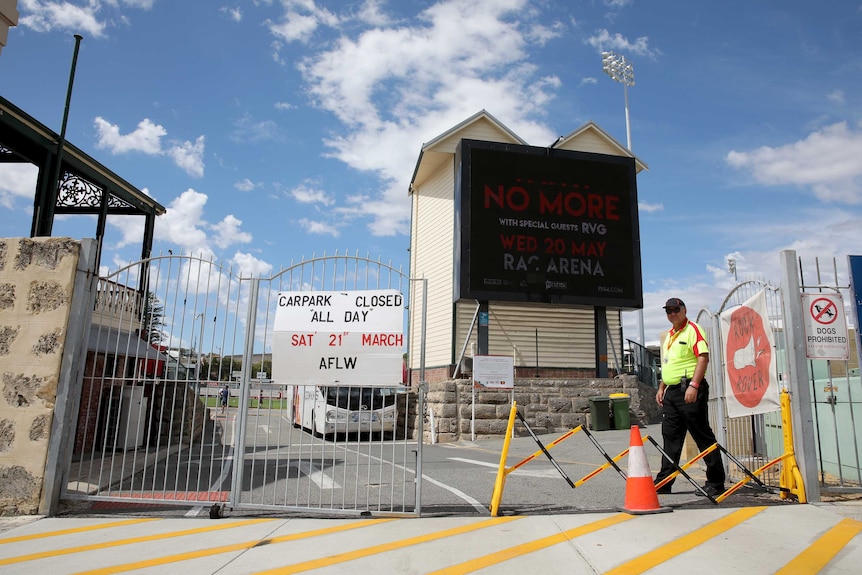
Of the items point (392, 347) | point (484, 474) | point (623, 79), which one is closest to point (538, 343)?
point (484, 474)

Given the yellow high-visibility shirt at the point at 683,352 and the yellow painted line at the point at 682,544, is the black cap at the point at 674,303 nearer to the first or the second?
the yellow high-visibility shirt at the point at 683,352

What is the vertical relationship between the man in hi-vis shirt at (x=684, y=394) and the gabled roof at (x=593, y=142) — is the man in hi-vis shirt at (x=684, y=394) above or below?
below

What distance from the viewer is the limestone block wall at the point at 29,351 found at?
19.5 feet

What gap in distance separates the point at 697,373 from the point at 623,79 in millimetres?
34355

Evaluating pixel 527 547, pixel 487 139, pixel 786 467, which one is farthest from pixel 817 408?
pixel 487 139

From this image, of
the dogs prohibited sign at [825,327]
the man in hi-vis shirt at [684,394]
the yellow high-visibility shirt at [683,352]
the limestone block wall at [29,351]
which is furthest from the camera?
the yellow high-visibility shirt at [683,352]

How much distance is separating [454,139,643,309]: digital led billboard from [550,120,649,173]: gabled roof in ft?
7.57

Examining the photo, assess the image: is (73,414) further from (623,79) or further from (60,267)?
(623,79)

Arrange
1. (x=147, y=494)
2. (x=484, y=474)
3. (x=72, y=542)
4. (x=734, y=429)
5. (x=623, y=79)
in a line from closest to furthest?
(x=72, y=542) < (x=147, y=494) < (x=484, y=474) < (x=734, y=429) < (x=623, y=79)

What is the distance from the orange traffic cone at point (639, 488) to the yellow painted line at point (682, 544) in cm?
55

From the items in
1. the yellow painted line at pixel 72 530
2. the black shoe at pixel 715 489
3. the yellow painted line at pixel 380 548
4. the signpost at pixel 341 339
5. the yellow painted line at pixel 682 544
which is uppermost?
the signpost at pixel 341 339

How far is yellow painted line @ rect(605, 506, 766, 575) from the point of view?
4.04 m

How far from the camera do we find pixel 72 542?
4938 millimetres

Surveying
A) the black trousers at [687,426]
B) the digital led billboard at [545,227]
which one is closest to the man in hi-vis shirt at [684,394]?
the black trousers at [687,426]
